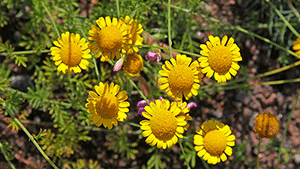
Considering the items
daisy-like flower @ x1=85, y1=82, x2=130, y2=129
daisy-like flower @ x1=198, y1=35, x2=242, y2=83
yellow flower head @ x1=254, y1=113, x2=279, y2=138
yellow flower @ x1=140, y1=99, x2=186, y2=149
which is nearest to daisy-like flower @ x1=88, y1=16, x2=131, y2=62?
daisy-like flower @ x1=85, y1=82, x2=130, y2=129

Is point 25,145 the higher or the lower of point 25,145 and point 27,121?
the lower

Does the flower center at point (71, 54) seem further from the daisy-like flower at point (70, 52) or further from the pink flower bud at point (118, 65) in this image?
the pink flower bud at point (118, 65)

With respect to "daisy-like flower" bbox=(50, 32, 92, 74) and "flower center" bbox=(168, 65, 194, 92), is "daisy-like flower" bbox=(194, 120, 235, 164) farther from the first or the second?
"daisy-like flower" bbox=(50, 32, 92, 74)

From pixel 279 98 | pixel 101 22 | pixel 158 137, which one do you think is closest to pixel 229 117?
pixel 279 98

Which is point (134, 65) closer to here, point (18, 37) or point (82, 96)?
point (82, 96)

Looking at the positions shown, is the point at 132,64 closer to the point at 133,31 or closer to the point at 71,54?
the point at 133,31

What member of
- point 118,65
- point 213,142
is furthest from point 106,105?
point 213,142
